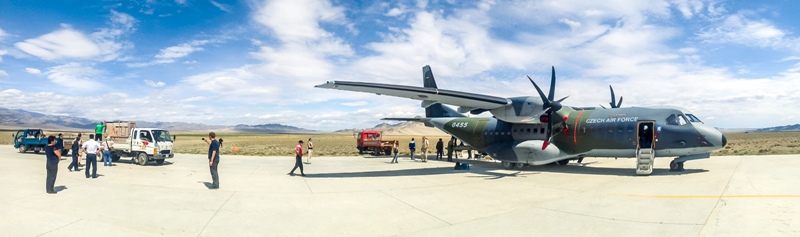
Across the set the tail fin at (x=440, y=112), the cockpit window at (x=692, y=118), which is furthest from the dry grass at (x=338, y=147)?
the cockpit window at (x=692, y=118)

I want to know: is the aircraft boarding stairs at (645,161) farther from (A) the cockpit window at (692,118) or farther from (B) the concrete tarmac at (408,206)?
(A) the cockpit window at (692,118)

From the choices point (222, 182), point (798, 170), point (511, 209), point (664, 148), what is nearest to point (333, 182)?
point (222, 182)

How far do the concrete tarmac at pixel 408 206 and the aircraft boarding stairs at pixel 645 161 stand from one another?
884 millimetres

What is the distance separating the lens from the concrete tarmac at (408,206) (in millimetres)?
6445

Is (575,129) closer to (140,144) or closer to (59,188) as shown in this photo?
(59,188)

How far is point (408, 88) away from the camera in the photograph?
1427 centimetres

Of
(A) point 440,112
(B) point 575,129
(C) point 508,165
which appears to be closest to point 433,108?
(A) point 440,112

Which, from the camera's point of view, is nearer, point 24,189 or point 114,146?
point 24,189

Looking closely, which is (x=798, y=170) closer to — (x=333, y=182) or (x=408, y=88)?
(x=408, y=88)

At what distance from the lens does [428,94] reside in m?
14.6

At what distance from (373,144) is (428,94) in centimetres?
1547

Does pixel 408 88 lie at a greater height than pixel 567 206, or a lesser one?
greater

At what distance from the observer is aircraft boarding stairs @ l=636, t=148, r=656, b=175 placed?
13.9 meters

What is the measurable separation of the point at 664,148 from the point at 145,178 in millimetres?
18905
